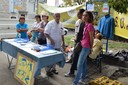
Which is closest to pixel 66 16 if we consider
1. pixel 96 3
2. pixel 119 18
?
pixel 96 3

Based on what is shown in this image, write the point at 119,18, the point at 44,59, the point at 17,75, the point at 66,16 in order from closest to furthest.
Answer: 1. the point at 44,59
2. the point at 17,75
3. the point at 119,18
4. the point at 66,16

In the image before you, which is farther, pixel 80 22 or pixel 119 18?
pixel 119 18

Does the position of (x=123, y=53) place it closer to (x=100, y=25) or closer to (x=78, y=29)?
(x=100, y=25)

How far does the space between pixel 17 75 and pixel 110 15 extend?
407 centimetres

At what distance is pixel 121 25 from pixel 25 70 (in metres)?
3.83

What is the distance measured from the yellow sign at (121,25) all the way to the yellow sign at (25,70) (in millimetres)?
3661

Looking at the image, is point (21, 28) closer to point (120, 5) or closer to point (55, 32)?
point (55, 32)

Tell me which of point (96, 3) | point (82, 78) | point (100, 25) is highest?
point (96, 3)

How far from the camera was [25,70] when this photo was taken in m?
5.35

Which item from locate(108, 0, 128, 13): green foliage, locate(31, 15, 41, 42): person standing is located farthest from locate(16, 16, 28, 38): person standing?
locate(108, 0, 128, 13): green foliage

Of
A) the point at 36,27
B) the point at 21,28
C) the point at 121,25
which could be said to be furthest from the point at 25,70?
the point at 121,25

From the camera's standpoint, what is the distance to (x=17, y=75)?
5707 millimetres

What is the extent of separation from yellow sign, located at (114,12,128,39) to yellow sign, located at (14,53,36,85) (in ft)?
12.0

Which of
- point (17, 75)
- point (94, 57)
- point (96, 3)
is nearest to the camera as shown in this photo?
point (17, 75)
